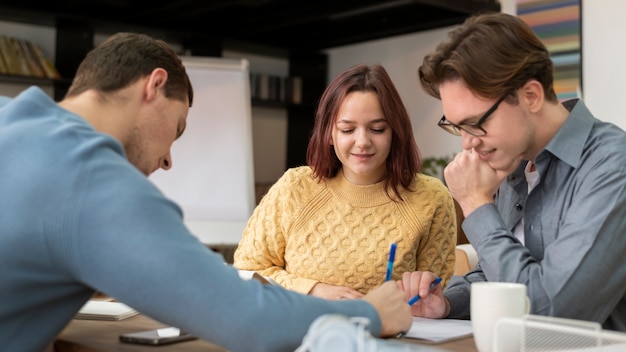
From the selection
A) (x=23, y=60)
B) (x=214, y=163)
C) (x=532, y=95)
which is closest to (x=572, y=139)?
(x=532, y=95)

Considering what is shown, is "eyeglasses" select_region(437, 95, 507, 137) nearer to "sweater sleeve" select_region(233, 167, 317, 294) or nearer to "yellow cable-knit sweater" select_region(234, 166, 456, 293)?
"yellow cable-knit sweater" select_region(234, 166, 456, 293)

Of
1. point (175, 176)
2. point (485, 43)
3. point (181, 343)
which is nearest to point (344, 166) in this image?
point (485, 43)

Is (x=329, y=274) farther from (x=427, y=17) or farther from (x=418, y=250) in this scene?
(x=427, y=17)

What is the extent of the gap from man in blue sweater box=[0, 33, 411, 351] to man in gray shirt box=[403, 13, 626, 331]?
38cm

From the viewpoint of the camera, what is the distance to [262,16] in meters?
6.40

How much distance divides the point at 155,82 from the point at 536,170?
2.78 feet

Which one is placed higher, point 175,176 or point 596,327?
point 596,327

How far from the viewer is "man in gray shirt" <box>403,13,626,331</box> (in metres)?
1.29

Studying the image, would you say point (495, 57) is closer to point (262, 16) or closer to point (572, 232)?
point (572, 232)

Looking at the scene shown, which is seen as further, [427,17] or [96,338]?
[427,17]

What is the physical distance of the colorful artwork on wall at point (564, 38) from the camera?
4746mm

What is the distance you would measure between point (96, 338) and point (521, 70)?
979mm

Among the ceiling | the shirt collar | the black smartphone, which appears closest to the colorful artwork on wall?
the ceiling

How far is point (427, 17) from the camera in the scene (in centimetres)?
628
